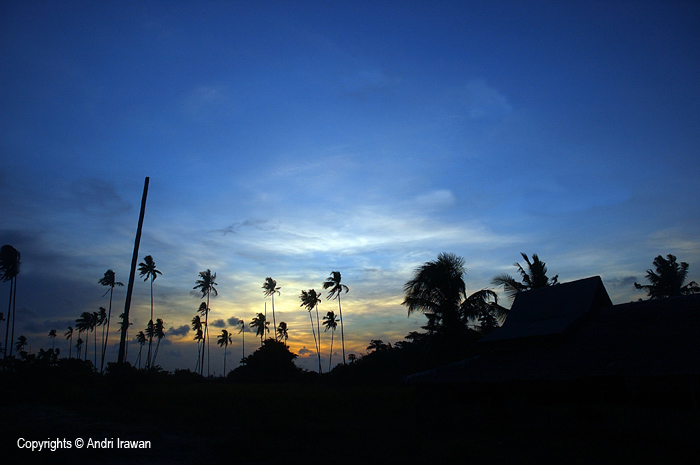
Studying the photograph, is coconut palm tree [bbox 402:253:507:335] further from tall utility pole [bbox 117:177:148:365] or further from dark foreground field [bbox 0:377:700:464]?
tall utility pole [bbox 117:177:148:365]

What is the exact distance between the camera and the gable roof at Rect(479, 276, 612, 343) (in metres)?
16.0

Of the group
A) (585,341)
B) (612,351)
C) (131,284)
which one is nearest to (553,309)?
(585,341)

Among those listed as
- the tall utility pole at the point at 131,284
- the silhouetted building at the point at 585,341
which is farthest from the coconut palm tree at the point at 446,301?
the tall utility pole at the point at 131,284

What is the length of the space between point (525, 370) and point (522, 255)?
14.8m

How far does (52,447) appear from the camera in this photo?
11406 millimetres

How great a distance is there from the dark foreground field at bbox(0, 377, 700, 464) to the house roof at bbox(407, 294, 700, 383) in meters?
1.63

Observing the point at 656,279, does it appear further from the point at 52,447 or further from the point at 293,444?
the point at 52,447

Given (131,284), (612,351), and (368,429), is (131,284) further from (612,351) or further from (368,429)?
(612,351)

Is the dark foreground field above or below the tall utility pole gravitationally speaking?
below

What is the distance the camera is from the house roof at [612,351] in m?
11.1

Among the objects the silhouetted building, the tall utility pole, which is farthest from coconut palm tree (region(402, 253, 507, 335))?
the tall utility pole

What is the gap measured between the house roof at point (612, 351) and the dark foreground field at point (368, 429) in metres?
1.63

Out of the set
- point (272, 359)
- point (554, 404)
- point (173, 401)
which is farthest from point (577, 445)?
point (272, 359)

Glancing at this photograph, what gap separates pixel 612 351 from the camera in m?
12.7
